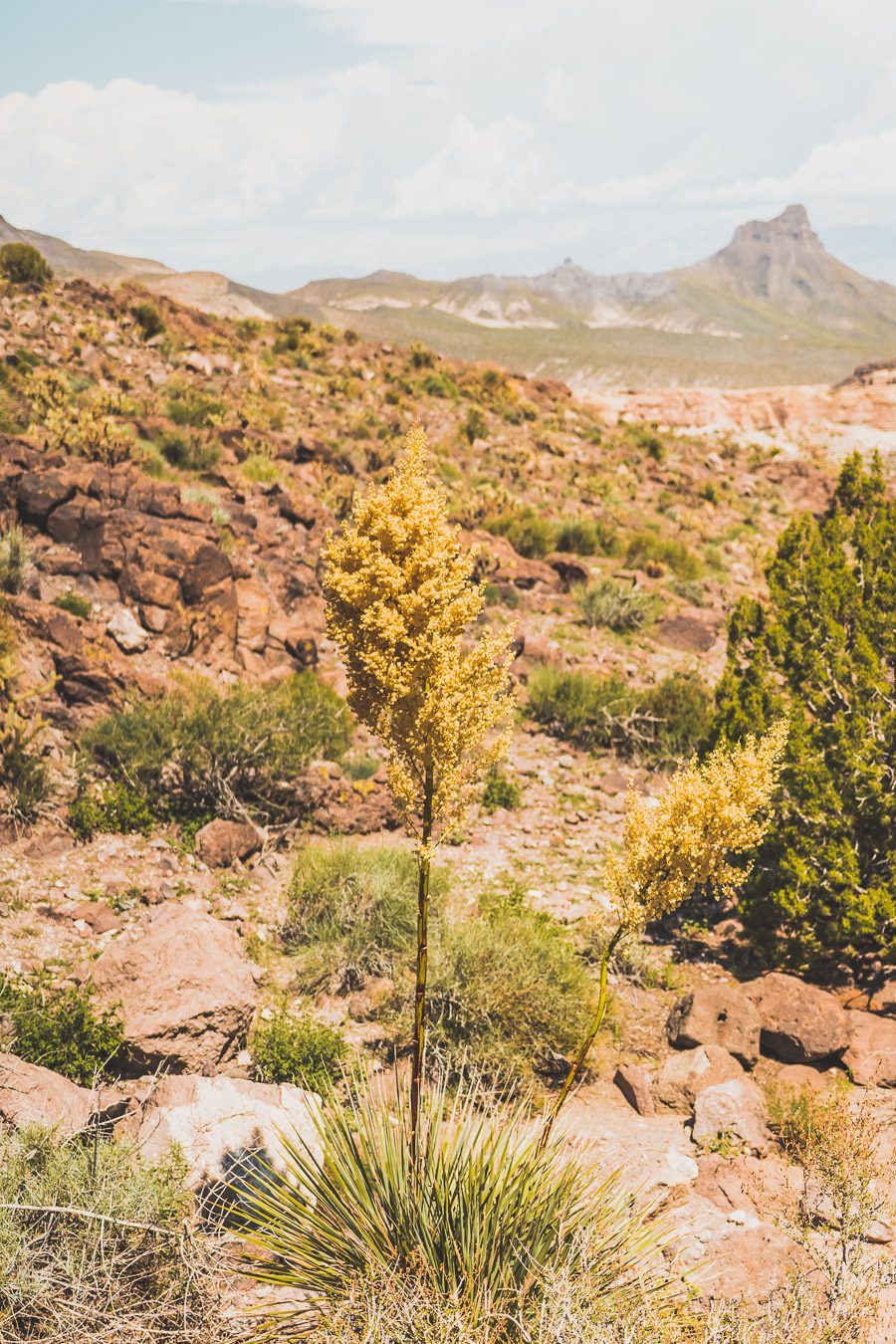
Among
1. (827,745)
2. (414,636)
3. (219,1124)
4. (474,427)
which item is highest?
(474,427)

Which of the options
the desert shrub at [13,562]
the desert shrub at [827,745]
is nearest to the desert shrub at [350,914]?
the desert shrub at [827,745]

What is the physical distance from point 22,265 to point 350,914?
2600 cm

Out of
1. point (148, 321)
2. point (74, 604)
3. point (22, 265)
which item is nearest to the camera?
point (74, 604)

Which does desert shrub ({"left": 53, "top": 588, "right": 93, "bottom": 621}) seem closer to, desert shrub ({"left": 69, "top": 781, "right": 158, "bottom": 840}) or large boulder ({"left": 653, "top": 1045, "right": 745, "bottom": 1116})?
desert shrub ({"left": 69, "top": 781, "right": 158, "bottom": 840})

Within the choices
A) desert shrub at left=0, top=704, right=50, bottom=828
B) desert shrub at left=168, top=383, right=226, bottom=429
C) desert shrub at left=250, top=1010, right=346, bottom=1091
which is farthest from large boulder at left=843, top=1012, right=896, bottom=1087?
desert shrub at left=168, top=383, right=226, bottom=429

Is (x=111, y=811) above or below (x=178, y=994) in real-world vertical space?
above

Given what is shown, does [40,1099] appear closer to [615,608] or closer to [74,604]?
[74,604]

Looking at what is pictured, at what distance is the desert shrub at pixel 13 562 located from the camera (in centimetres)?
950

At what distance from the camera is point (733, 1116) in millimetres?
5066

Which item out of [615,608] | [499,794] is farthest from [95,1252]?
[615,608]

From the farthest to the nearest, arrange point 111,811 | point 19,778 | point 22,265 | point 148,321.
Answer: point 22,265
point 148,321
point 111,811
point 19,778

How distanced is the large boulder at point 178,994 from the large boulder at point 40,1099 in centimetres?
52

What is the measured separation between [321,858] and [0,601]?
4.70m

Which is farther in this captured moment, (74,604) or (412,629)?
(74,604)
